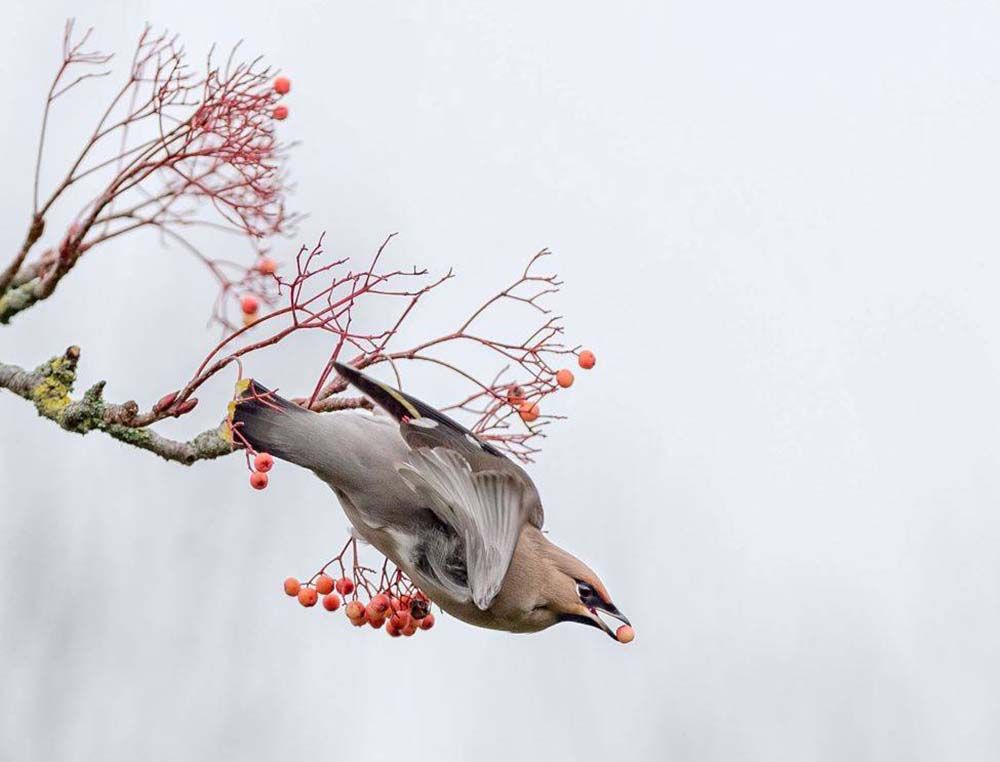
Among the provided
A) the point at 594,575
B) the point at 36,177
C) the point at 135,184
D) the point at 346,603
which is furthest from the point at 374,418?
the point at 36,177

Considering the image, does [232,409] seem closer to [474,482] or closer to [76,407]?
[76,407]

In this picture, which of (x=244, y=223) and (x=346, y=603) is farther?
(x=346, y=603)

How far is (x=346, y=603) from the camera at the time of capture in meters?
3.27

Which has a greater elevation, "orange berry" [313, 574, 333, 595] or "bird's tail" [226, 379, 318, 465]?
"bird's tail" [226, 379, 318, 465]

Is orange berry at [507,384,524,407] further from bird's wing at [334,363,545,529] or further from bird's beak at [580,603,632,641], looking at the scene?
bird's beak at [580,603,632,641]

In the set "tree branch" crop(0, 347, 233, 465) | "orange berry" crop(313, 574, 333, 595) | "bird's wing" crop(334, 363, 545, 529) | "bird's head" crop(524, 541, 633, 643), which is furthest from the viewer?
"orange berry" crop(313, 574, 333, 595)

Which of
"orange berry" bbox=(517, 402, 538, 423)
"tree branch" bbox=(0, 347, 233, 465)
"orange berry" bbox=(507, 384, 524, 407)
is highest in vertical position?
"orange berry" bbox=(507, 384, 524, 407)

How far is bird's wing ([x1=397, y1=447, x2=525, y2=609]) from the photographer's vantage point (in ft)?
9.42

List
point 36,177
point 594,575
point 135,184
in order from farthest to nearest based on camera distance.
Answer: point 594,575, point 135,184, point 36,177

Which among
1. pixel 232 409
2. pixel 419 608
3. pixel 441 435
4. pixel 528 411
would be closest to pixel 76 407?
pixel 232 409

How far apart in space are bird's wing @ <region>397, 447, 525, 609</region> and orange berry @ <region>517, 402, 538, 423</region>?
18 centimetres

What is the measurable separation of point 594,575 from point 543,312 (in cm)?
69

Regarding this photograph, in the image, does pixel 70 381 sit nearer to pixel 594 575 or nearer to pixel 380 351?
pixel 380 351

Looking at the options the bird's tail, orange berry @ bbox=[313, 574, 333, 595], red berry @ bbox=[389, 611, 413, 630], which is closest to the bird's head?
red berry @ bbox=[389, 611, 413, 630]
